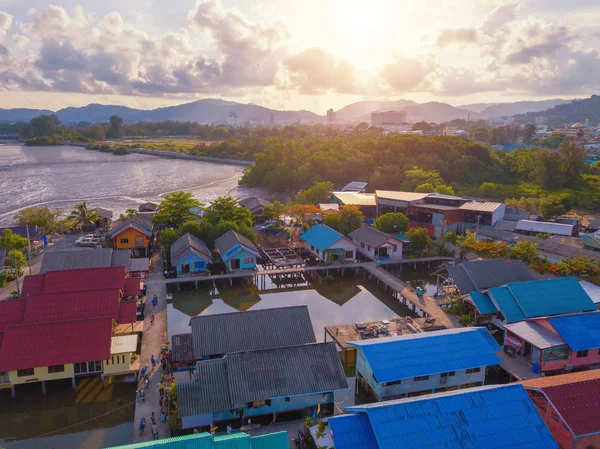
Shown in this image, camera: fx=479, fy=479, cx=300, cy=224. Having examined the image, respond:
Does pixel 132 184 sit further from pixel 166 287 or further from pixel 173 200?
pixel 166 287

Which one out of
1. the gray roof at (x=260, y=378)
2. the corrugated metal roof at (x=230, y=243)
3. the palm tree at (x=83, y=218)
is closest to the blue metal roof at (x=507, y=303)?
the gray roof at (x=260, y=378)

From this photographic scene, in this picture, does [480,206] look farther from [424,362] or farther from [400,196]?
[424,362]

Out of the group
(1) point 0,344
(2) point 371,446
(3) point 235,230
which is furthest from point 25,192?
(2) point 371,446

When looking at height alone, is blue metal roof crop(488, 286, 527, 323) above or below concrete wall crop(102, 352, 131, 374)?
above

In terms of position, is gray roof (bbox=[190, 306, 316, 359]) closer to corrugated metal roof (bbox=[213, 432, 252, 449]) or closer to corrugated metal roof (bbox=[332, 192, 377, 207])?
corrugated metal roof (bbox=[213, 432, 252, 449])

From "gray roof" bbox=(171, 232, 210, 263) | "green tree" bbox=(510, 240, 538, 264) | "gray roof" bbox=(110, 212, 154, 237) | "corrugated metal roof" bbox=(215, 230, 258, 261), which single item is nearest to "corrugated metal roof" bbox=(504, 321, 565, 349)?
"green tree" bbox=(510, 240, 538, 264)

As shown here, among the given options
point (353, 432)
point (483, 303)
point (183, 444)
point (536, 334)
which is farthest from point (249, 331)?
point (536, 334)

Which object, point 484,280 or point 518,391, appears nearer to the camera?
point 518,391
